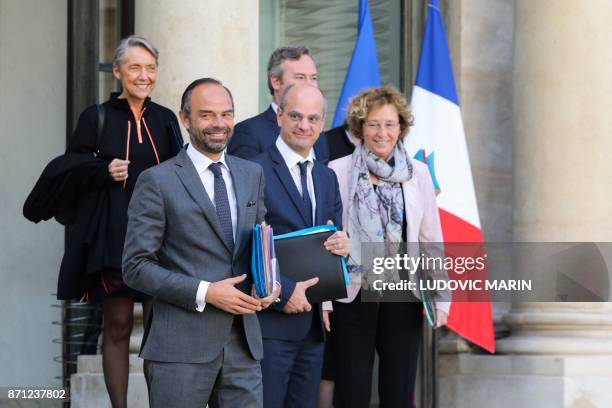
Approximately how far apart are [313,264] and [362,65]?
96.5 inches

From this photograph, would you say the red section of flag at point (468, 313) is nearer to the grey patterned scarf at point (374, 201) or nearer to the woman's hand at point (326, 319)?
the grey patterned scarf at point (374, 201)

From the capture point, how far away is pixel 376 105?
6168 millimetres

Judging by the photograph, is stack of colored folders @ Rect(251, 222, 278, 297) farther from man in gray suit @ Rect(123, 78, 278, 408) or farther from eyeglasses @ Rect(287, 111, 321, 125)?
eyeglasses @ Rect(287, 111, 321, 125)

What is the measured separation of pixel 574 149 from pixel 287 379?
3.73 m

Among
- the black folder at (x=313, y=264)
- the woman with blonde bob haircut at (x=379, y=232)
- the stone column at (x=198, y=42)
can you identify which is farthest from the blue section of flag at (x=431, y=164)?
the black folder at (x=313, y=264)

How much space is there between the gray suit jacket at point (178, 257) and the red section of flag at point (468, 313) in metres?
3.18

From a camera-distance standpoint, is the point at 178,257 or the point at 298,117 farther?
the point at 298,117

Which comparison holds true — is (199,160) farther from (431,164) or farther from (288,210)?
(431,164)

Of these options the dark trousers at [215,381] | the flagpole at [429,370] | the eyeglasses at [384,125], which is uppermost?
the eyeglasses at [384,125]

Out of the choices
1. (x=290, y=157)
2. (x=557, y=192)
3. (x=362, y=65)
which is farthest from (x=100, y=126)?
(x=557, y=192)

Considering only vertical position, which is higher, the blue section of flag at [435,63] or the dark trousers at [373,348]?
the blue section of flag at [435,63]

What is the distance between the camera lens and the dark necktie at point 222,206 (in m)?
4.68

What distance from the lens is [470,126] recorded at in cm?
900

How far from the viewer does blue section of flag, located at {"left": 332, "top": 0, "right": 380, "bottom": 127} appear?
7.48 m
